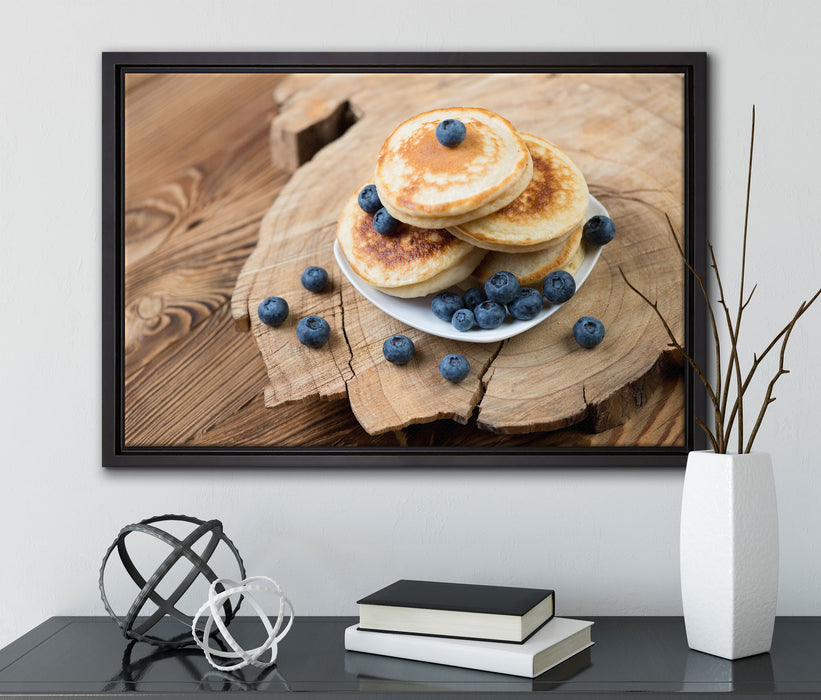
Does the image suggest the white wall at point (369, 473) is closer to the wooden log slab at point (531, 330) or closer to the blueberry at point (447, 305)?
the wooden log slab at point (531, 330)

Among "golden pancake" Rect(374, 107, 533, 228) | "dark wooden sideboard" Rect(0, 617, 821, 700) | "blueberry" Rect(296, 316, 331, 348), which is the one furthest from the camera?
"blueberry" Rect(296, 316, 331, 348)

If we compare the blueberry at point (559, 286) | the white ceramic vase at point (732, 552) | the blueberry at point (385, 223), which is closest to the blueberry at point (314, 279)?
the blueberry at point (385, 223)

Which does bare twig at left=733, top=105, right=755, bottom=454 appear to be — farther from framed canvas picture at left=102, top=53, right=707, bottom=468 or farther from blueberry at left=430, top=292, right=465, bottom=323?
blueberry at left=430, top=292, right=465, bottom=323

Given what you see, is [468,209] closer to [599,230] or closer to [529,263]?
[529,263]

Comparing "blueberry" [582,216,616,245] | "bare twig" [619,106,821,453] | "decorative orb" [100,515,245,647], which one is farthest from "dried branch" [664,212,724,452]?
"decorative orb" [100,515,245,647]

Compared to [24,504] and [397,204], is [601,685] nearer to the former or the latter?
[397,204]

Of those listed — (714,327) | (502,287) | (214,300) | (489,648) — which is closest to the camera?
(489,648)

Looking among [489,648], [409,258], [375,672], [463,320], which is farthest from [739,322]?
[375,672]
